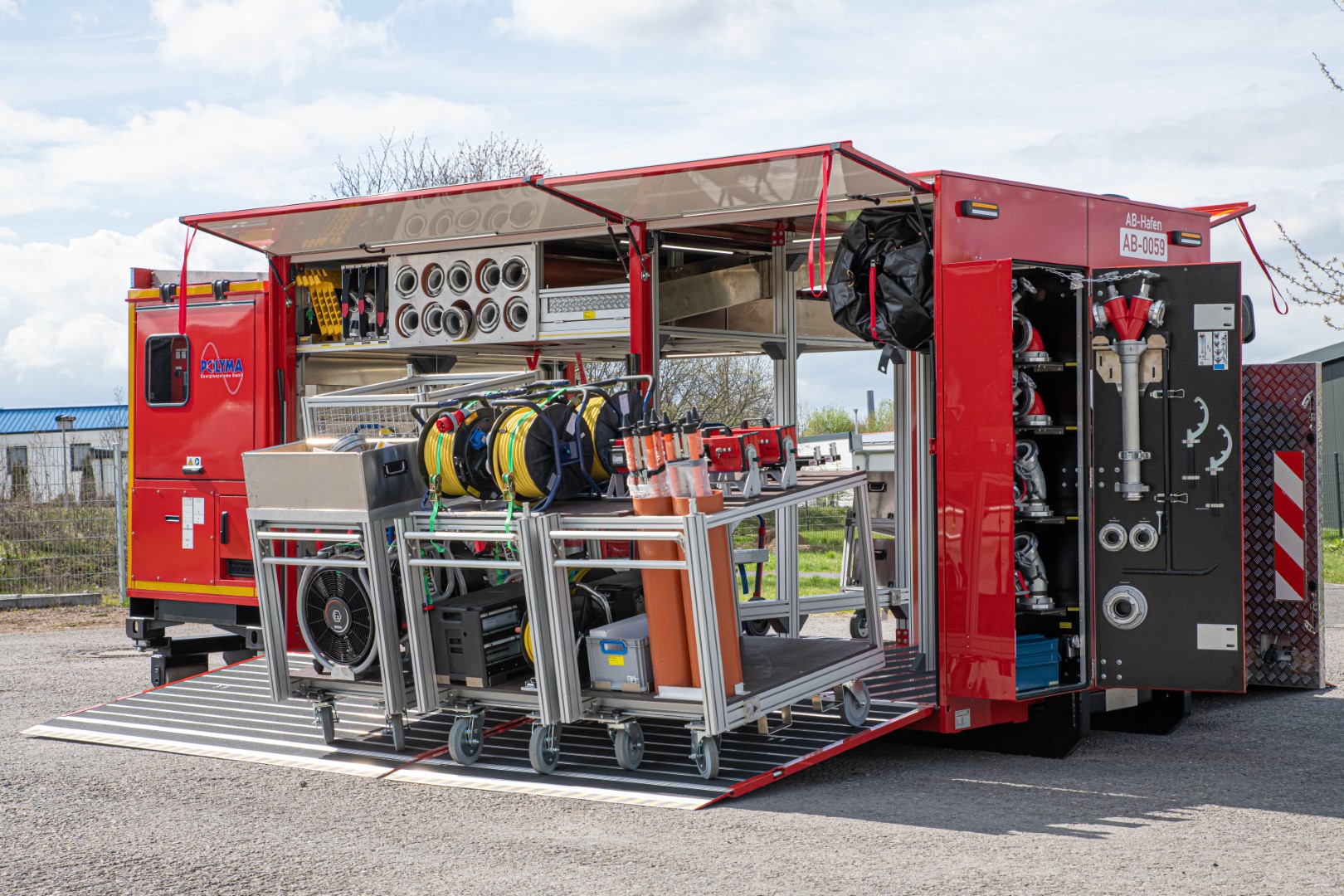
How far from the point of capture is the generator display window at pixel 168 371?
9594mm

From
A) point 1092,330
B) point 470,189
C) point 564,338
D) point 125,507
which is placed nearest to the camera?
point 1092,330

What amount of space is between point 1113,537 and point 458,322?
4.26 metres

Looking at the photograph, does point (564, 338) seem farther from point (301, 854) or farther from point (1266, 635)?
point (1266, 635)

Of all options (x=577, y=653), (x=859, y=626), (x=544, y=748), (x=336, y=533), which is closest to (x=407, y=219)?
(x=336, y=533)

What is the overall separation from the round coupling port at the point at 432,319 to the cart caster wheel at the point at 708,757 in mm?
3896

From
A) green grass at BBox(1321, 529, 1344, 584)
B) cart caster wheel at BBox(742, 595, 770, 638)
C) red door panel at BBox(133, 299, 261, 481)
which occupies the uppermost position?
red door panel at BBox(133, 299, 261, 481)

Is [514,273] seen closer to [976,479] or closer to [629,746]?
[976,479]

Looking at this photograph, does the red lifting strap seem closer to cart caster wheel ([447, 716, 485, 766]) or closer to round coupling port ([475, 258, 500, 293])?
round coupling port ([475, 258, 500, 293])

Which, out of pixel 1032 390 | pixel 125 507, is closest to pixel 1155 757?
pixel 1032 390

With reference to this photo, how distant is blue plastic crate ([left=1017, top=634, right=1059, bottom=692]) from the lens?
6973mm

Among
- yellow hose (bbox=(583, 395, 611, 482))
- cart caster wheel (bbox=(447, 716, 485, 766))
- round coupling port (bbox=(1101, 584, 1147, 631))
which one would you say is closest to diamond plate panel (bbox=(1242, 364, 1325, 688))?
round coupling port (bbox=(1101, 584, 1147, 631))

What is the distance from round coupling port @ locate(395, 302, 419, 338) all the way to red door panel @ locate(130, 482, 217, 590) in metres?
1.84

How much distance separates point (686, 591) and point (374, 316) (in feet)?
13.6

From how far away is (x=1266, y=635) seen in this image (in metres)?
8.52
